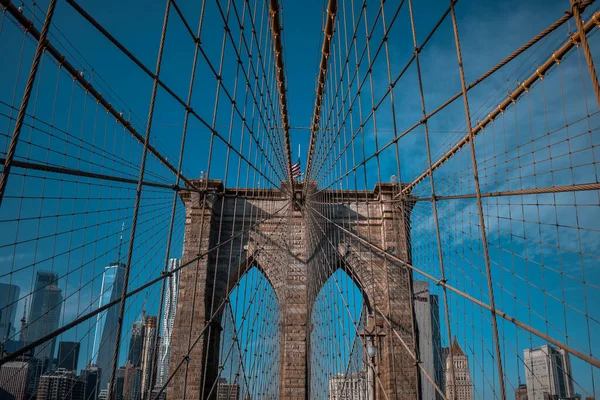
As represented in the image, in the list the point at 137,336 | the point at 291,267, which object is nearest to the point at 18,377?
the point at 137,336

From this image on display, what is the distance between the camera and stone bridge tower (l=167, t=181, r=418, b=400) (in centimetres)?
1154

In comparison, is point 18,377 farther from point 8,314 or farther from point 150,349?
point 8,314

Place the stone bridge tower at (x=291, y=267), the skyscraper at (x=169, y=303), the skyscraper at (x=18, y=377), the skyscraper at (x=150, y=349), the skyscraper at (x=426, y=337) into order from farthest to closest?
the skyscraper at (x=426, y=337), the skyscraper at (x=169, y=303), the stone bridge tower at (x=291, y=267), the skyscraper at (x=18, y=377), the skyscraper at (x=150, y=349)

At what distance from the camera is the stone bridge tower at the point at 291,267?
37.9 feet

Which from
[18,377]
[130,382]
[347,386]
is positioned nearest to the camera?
[347,386]

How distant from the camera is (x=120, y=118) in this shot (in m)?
6.20

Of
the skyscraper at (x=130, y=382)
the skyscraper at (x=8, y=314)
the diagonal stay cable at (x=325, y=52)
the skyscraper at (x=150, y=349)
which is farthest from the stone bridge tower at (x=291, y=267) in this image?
the skyscraper at (x=8, y=314)

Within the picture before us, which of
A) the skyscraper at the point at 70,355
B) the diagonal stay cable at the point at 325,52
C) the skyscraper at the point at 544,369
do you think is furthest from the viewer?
the diagonal stay cable at the point at 325,52

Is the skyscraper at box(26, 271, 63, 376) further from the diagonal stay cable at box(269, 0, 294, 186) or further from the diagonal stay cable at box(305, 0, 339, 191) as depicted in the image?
the diagonal stay cable at box(305, 0, 339, 191)

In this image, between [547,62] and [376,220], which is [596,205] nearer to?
[547,62]

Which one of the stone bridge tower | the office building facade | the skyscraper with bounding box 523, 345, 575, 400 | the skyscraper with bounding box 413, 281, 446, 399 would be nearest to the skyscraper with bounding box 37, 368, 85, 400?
the stone bridge tower

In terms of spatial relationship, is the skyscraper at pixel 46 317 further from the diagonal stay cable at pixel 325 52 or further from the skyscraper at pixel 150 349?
the diagonal stay cable at pixel 325 52

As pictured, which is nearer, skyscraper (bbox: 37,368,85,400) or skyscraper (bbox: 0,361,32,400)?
skyscraper (bbox: 0,361,32,400)

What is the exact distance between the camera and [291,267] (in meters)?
12.9
